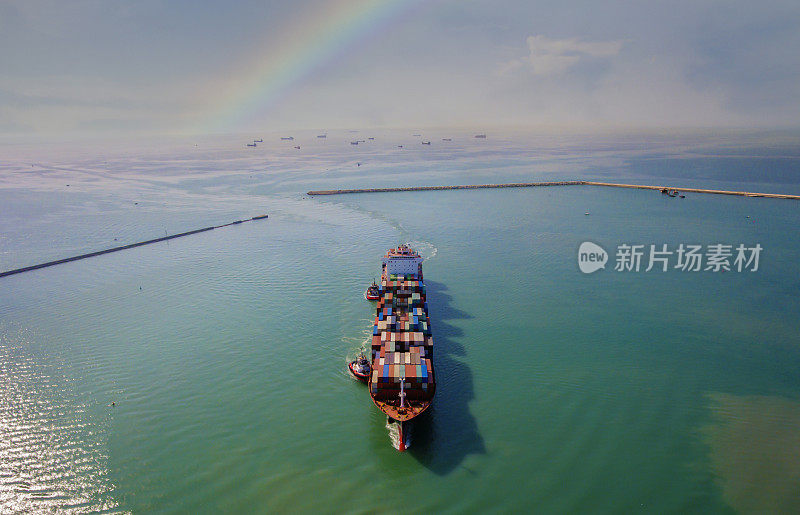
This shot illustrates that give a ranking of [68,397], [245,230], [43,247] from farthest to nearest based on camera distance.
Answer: [245,230], [43,247], [68,397]

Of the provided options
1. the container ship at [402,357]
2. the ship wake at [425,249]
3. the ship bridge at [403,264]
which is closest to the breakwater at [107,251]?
the ship wake at [425,249]

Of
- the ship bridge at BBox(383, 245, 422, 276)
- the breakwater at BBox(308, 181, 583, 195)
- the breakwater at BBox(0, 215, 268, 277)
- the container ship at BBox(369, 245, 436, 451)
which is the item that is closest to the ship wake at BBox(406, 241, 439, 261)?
the ship bridge at BBox(383, 245, 422, 276)

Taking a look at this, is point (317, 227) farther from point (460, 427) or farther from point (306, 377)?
point (460, 427)

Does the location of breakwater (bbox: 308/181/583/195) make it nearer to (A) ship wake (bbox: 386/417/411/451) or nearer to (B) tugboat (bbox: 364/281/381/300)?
(B) tugboat (bbox: 364/281/381/300)

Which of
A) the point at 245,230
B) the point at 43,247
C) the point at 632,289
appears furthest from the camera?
the point at 245,230

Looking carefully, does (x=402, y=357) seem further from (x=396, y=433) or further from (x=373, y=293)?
(x=373, y=293)

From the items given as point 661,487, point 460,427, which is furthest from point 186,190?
point 661,487

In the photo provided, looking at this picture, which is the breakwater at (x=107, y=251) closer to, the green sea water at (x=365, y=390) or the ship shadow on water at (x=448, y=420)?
the green sea water at (x=365, y=390)

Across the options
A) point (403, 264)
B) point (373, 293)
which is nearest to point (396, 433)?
point (373, 293)
